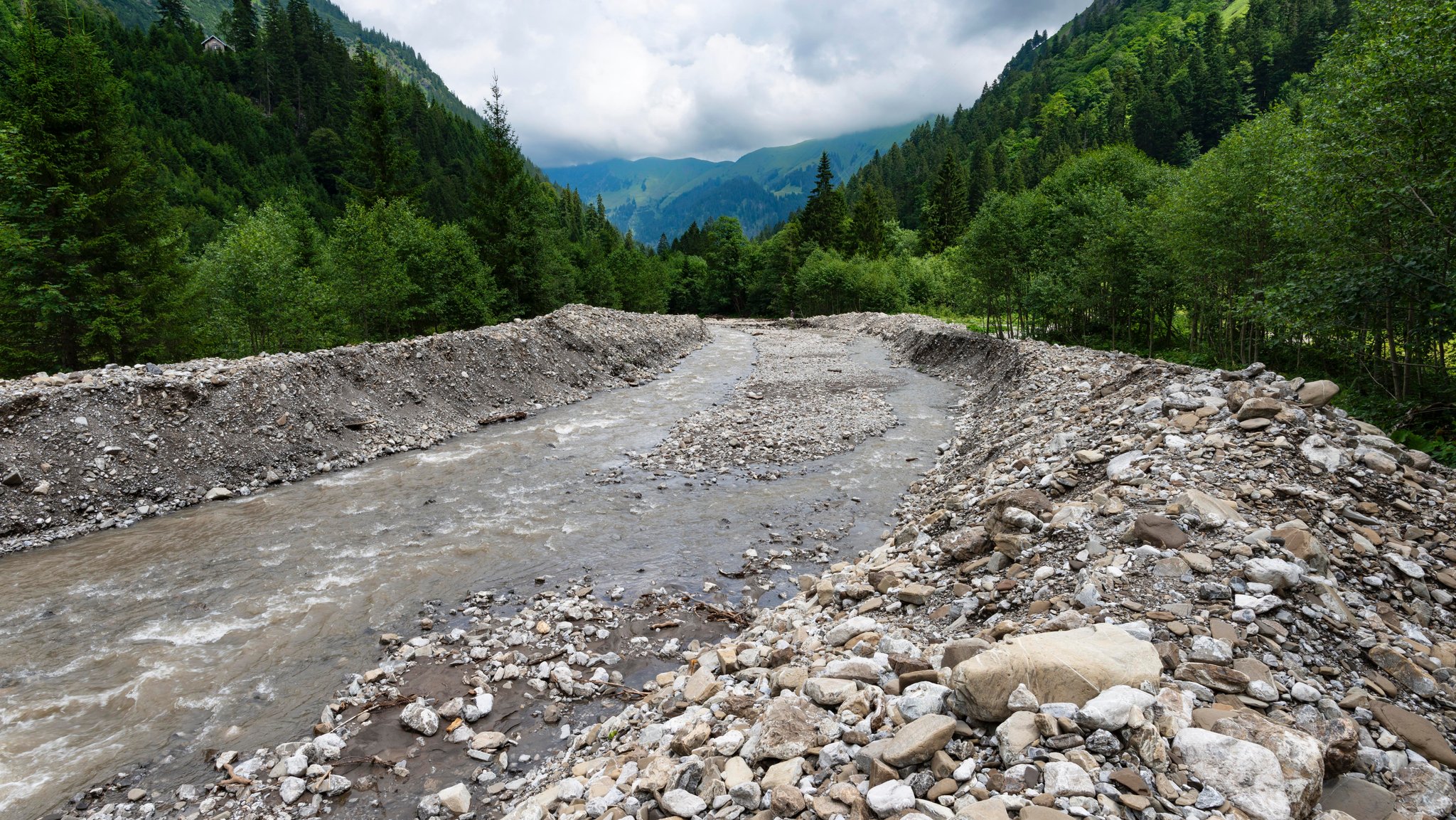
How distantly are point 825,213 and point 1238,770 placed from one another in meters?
91.8

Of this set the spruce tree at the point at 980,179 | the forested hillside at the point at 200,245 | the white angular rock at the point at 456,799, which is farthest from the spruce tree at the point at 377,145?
the spruce tree at the point at 980,179

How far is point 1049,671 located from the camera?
13.1 ft

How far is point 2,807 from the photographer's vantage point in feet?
18.4

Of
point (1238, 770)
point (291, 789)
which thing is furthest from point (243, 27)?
point (1238, 770)

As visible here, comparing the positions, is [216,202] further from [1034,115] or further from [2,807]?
[1034,115]

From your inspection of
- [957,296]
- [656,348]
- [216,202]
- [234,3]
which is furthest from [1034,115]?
[234,3]

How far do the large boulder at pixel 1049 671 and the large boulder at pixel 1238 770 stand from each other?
49cm

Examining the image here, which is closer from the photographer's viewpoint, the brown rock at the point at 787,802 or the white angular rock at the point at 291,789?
the brown rock at the point at 787,802

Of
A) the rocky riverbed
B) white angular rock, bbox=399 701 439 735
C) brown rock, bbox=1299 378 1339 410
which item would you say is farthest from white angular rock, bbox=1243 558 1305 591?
white angular rock, bbox=399 701 439 735

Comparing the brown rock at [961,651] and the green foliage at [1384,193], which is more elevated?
the green foliage at [1384,193]

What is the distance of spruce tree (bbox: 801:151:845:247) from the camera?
87.3 m

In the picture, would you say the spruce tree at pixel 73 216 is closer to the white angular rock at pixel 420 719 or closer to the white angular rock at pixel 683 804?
the white angular rock at pixel 420 719

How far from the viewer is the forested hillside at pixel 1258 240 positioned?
9.66 m

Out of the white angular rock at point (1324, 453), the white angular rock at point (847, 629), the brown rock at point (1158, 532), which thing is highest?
the white angular rock at point (1324, 453)
